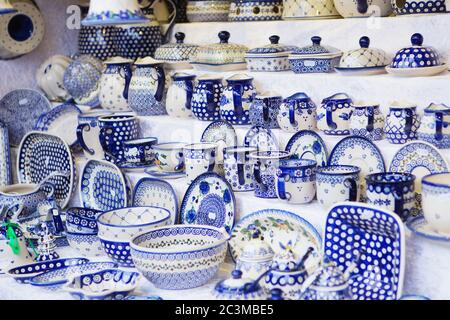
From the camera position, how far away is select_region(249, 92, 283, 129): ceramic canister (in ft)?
8.91

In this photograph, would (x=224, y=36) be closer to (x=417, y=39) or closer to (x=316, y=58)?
(x=316, y=58)

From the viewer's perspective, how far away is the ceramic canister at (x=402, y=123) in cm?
241

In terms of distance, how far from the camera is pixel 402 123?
2408 millimetres

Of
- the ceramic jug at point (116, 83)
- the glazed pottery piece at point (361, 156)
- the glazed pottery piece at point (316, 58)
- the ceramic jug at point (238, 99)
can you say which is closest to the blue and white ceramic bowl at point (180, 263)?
the glazed pottery piece at point (361, 156)

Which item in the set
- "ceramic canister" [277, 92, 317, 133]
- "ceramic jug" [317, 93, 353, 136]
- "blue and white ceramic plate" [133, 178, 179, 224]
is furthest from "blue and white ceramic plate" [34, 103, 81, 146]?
"ceramic jug" [317, 93, 353, 136]

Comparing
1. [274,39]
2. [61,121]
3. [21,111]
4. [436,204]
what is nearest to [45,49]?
[21,111]

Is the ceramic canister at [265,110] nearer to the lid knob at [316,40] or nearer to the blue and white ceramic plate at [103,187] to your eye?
the lid knob at [316,40]

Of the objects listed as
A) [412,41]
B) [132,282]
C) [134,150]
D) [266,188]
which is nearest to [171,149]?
[134,150]

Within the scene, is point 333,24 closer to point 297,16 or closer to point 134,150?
point 297,16

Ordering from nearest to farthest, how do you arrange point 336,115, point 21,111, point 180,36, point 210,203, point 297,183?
point 297,183, point 336,115, point 210,203, point 180,36, point 21,111

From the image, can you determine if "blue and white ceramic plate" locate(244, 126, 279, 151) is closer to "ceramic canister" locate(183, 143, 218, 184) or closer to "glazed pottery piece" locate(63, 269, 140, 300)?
"ceramic canister" locate(183, 143, 218, 184)

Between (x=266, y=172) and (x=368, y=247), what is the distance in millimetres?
434

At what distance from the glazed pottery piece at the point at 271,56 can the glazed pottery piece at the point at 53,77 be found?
3.35 ft

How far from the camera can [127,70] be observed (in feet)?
10.6
